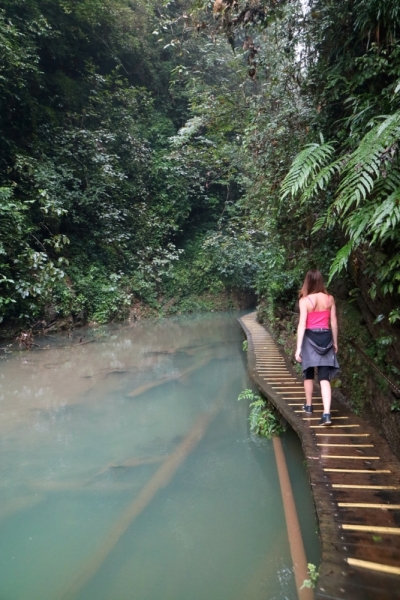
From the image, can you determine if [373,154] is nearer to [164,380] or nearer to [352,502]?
[352,502]

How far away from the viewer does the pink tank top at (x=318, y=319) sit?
3590 millimetres

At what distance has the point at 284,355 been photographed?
7672 mm

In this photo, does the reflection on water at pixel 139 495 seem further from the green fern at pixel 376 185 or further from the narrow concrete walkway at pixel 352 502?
the green fern at pixel 376 185

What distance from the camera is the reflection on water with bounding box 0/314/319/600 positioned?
8.41 feet

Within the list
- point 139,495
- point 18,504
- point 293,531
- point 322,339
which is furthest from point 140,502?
point 322,339

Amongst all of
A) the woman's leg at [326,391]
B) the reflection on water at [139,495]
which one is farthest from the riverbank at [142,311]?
the woman's leg at [326,391]

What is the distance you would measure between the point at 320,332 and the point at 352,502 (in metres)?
1.50

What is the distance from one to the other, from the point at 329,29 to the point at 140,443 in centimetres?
531

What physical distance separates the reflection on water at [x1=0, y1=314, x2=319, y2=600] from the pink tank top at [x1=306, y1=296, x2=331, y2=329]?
4.94 feet

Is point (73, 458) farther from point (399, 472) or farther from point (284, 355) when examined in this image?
point (284, 355)

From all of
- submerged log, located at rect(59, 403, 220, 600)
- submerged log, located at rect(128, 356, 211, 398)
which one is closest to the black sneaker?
submerged log, located at rect(59, 403, 220, 600)

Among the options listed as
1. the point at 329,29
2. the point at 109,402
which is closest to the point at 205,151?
the point at 329,29

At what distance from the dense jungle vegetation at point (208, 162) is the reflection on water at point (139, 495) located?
4.78 feet

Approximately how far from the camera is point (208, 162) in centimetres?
978
